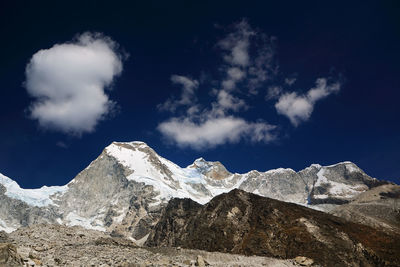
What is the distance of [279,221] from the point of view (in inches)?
3221

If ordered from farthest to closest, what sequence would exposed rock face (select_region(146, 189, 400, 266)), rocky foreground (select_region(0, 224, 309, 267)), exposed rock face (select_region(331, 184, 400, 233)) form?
exposed rock face (select_region(331, 184, 400, 233)), exposed rock face (select_region(146, 189, 400, 266)), rocky foreground (select_region(0, 224, 309, 267))

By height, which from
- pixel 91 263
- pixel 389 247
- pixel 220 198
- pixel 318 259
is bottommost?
pixel 91 263

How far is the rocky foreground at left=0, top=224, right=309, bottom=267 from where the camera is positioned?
112 ft

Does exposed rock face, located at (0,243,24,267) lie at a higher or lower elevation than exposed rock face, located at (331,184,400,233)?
lower

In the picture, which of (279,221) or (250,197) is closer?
(279,221)

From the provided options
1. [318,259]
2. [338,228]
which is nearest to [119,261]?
[318,259]

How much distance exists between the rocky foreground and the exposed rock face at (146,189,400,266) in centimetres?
1605

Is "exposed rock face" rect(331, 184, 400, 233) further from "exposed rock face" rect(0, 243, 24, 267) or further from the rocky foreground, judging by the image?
A: "exposed rock face" rect(0, 243, 24, 267)

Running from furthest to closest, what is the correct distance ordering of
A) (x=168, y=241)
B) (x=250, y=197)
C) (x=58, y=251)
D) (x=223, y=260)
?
1. (x=168, y=241)
2. (x=250, y=197)
3. (x=223, y=260)
4. (x=58, y=251)

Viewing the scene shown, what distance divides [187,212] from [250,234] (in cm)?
6633

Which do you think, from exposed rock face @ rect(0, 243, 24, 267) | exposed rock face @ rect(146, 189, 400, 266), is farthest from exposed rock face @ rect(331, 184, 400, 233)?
exposed rock face @ rect(0, 243, 24, 267)

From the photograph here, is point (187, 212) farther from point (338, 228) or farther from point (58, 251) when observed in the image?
point (58, 251)

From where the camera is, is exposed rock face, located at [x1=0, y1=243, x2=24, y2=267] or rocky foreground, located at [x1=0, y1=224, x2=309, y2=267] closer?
exposed rock face, located at [x1=0, y1=243, x2=24, y2=267]

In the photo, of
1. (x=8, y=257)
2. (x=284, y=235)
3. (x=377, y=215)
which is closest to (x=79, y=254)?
(x=8, y=257)
